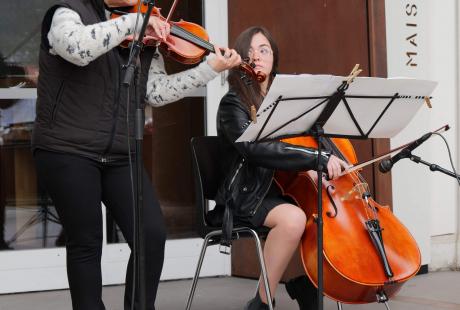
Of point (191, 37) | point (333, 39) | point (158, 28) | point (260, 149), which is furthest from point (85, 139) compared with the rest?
point (333, 39)

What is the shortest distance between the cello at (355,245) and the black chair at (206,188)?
0.31 m

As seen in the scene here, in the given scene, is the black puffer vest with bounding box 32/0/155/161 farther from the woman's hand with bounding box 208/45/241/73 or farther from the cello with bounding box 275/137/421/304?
the cello with bounding box 275/137/421/304

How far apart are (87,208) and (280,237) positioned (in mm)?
886

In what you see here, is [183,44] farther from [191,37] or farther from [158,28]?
[158,28]

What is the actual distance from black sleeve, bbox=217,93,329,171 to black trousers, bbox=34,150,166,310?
0.56m

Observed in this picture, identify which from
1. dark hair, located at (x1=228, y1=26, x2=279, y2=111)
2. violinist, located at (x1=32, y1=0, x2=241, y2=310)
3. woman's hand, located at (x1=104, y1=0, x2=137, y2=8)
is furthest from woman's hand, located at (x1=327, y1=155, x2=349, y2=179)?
woman's hand, located at (x1=104, y1=0, x2=137, y2=8)

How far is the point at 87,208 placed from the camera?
2590 millimetres

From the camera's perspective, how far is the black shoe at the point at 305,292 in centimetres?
326

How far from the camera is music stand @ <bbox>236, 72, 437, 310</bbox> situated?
8.26 feet

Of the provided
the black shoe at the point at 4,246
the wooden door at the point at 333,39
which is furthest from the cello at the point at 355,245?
the black shoe at the point at 4,246

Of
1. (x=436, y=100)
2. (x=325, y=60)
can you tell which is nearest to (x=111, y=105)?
(x=325, y=60)

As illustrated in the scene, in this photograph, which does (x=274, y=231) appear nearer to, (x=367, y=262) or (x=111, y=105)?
(x=367, y=262)

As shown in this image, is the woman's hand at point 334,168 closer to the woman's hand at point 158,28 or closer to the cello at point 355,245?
the cello at point 355,245

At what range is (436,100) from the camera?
16.2ft
